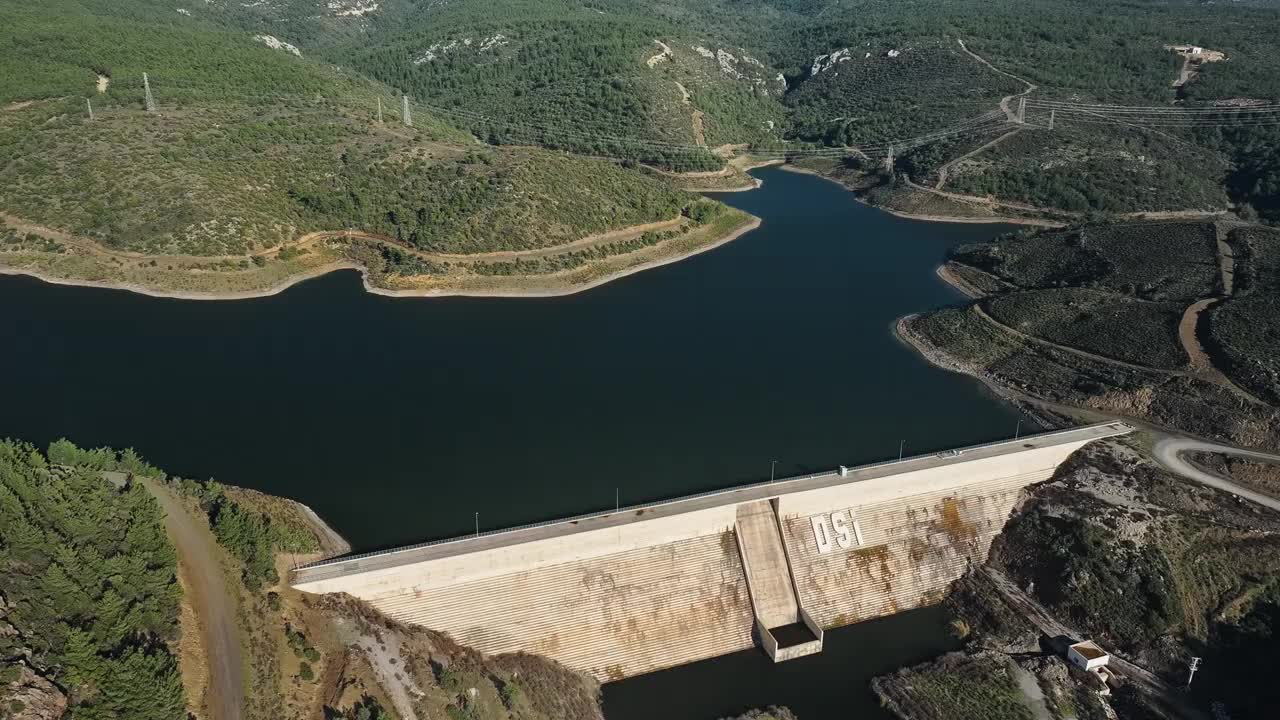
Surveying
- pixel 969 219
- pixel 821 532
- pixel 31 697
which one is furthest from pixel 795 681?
pixel 969 219

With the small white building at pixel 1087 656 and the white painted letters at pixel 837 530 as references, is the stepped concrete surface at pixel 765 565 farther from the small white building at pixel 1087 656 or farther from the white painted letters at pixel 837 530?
the small white building at pixel 1087 656

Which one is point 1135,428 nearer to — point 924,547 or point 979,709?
point 924,547

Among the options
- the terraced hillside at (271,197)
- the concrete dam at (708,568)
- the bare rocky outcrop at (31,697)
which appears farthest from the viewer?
the terraced hillside at (271,197)

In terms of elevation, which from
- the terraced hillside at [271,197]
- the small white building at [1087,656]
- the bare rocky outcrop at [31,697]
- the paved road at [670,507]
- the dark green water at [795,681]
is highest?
the terraced hillside at [271,197]

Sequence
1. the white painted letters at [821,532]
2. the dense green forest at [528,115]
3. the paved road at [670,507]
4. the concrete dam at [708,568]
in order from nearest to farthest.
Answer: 1. the paved road at [670,507]
2. the concrete dam at [708,568]
3. the white painted letters at [821,532]
4. the dense green forest at [528,115]

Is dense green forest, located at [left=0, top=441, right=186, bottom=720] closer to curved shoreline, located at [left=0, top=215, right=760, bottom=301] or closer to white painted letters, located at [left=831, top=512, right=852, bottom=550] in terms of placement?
white painted letters, located at [left=831, top=512, right=852, bottom=550]

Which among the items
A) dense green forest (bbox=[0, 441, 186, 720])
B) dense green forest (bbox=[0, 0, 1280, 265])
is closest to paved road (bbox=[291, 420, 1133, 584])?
dense green forest (bbox=[0, 441, 186, 720])

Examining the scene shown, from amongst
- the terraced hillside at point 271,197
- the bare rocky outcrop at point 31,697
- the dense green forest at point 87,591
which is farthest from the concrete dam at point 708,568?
the terraced hillside at point 271,197

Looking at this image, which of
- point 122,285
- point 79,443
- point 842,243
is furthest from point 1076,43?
point 79,443
